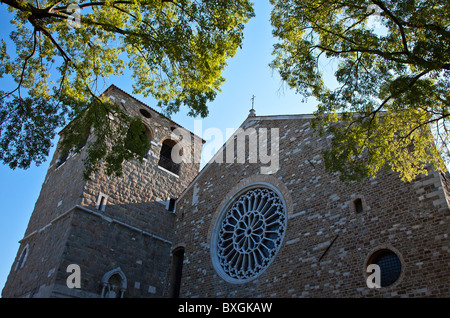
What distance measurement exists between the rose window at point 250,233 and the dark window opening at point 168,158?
18.0ft

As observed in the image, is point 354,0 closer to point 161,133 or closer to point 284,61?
point 284,61

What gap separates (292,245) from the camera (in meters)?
11.1

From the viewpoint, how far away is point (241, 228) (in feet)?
42.8

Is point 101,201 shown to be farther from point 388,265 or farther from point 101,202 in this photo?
point 388,265

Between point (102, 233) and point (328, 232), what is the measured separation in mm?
7922

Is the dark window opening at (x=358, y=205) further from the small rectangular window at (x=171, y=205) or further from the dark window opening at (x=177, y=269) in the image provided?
the small rectangular window at (x=171, y=205)

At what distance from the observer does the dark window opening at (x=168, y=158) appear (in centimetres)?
1847

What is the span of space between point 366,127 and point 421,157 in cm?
142

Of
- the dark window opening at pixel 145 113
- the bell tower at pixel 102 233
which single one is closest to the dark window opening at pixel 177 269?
the bell tower at pixel 102 233

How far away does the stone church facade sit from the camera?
9.12 meters

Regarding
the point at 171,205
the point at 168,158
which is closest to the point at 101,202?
the point at 171,205

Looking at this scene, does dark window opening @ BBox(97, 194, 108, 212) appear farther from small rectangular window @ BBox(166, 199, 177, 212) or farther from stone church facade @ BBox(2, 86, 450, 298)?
small rectangular window @ BBox(166, 199, 177, 212)
